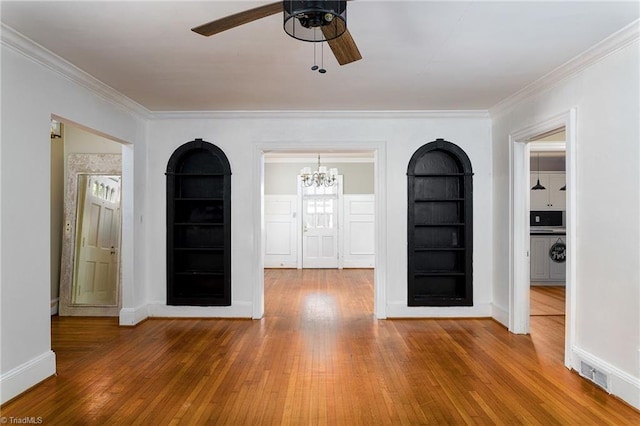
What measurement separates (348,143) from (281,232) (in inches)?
192

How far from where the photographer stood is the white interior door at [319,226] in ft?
30.5

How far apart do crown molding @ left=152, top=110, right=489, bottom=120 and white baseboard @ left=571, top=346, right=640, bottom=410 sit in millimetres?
2948

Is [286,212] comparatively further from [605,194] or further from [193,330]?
[605,194]

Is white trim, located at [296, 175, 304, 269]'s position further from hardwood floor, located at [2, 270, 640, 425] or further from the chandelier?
hardwood floor, located at [2, 270, 640, 425]

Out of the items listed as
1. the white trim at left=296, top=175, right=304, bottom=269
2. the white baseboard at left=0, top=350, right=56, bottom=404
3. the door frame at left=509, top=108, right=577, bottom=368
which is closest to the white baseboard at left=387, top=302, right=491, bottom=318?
the door frame at left=509, top=108, right=577, bottom=368

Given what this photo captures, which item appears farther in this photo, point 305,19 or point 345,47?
point 345,47

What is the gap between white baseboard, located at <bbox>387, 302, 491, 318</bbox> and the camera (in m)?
4.88

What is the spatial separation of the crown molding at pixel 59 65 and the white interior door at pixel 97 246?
4.49 feet

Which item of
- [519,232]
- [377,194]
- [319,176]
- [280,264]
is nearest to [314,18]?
[377,194]

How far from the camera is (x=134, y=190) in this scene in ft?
15.2

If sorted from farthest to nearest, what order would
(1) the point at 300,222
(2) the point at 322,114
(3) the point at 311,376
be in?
1. (1) the point at 300,222
2. (2) the point at 322,114
3. (3) the point at 311,376

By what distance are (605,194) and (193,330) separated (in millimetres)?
4182

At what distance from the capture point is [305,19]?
5.69ft

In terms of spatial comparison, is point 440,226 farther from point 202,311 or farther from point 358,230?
point 358,230
